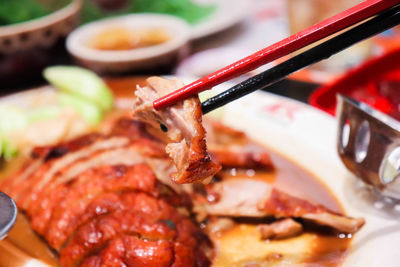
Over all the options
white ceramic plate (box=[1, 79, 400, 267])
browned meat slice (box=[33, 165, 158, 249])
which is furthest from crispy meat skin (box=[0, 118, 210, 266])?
white ceramic plate (box=[1, 79, 400, 267])

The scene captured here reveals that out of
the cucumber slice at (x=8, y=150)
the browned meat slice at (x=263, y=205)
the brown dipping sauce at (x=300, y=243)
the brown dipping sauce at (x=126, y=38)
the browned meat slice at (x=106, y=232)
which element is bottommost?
the brown dipping sauce at (x=300, y=243)

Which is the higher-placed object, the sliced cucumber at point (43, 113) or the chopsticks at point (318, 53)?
the chopsticks at point (318, 53)

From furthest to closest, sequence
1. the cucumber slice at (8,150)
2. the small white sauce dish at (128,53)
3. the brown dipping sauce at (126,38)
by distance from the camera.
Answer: the brown dipping sauce at (126,38) < the small white sauce dish at (128,53) < the cucumber slice at (8,150)

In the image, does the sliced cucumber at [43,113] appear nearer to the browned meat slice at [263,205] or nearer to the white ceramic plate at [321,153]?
the white ceramic plate at [321,153]

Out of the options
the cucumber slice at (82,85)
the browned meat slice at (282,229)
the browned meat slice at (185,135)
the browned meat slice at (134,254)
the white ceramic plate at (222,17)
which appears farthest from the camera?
the white ceramic plate at (222,17)

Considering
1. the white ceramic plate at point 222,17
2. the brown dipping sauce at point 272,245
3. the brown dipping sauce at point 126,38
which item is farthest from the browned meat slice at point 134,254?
the white ceramic plate at point 222,17
